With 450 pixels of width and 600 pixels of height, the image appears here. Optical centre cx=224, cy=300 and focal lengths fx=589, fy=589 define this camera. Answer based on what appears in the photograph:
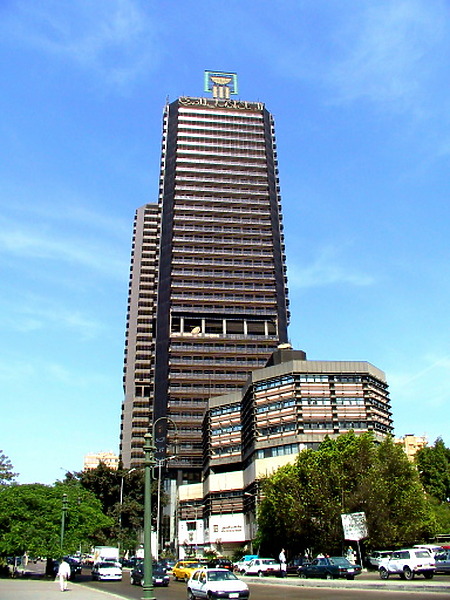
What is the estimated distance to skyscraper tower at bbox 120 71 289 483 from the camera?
13525 cm

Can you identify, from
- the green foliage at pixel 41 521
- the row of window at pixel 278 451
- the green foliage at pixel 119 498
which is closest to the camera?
the green foliage at pixel 41 521

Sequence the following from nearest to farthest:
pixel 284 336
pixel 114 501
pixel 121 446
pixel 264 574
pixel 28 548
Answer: pixel 28 548
pixel 264 574
pixel 114 501
pixel 284 336
pixel 121 446

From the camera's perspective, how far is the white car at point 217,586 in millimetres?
25406

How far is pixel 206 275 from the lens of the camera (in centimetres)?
14500

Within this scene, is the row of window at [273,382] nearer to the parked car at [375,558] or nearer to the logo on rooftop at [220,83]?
the parked car at [375,558]

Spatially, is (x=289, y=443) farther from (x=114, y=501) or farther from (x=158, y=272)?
(x=158, y=272)

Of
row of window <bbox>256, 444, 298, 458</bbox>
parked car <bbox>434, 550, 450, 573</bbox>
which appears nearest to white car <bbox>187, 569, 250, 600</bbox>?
parked car <bbox>434, 550, 450, 573</bbox>

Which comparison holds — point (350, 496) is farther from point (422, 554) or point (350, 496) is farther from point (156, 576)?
point (156, 576)

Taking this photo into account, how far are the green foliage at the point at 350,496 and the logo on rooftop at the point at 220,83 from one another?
5278 inches

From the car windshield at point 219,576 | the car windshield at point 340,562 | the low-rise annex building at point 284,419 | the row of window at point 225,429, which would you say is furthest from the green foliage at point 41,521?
the row of window at point 225,429

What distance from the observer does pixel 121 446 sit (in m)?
160

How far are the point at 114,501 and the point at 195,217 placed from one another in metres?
75.1

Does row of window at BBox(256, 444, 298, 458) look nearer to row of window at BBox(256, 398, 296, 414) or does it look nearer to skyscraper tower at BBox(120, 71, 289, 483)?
row of window at BBox(256, 398, 296, 414)

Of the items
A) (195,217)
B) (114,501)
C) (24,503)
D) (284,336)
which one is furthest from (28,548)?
(195,217)
